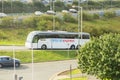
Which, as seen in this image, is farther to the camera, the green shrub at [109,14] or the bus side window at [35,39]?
the green shrub at [109,14]

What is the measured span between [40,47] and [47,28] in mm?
12823

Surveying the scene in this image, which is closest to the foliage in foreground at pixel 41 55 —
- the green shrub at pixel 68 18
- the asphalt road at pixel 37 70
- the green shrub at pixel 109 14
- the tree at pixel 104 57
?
the asphalt road at pixel 37 70

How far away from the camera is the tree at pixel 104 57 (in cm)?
2519

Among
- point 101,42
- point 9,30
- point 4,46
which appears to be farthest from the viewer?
point 9,30

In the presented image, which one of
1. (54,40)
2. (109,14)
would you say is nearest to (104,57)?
(54,40)

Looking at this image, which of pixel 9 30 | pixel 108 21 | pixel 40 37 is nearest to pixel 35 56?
pixel 40 37

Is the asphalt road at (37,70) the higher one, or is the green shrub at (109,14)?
the green shrub at (109,14)

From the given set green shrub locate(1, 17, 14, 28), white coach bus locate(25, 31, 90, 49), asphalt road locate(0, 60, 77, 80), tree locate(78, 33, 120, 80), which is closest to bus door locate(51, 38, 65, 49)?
white coach bus locate(25, 31, 90, 49)

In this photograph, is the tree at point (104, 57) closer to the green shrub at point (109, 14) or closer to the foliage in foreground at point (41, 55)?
the foliage in foreground at point (41, 55)

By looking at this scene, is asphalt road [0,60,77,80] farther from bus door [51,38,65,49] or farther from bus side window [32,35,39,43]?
bus door [51,38,65,49]

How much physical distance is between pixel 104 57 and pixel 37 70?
1279cm

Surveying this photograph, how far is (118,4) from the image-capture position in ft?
305

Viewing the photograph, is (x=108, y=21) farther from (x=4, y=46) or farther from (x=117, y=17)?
(x=4, y=46)

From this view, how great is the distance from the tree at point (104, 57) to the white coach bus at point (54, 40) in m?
21.4
